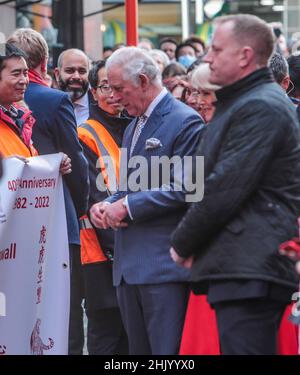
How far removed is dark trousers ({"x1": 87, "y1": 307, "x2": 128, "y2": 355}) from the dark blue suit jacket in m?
0.69

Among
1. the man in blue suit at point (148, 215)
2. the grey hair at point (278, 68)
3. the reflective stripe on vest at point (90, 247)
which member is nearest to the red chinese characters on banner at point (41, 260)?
the man in blue suit at point (148, 215)

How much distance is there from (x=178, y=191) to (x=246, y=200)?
0.87 meters

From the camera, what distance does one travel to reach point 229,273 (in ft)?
16.1

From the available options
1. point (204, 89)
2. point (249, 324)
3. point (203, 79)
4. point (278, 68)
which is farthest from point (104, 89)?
point (249, 324)

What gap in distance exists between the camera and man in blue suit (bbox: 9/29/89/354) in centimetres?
682

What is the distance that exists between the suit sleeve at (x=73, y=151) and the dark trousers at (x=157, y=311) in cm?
108

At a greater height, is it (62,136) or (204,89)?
(204,89)

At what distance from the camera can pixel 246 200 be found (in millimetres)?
4914

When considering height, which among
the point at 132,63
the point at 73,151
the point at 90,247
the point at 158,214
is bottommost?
the point at 90,247

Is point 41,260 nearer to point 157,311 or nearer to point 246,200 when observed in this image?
point 157,311

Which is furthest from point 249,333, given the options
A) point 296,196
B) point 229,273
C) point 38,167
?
point 38,167

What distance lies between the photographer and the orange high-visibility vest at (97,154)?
23.7 feet

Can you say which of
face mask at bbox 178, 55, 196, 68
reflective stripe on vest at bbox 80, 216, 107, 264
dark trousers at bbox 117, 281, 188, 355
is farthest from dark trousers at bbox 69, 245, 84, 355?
face mask at bbox 178, 55, 196, 68

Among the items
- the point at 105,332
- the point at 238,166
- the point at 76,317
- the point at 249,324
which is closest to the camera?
the point at 238,166
